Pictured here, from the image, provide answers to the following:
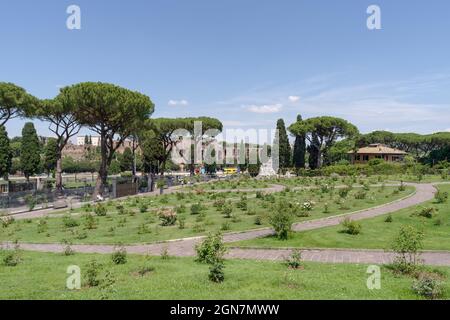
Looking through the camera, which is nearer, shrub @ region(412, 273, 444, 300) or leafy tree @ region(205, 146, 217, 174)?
shrub @ region(412, 273, 444, 300)

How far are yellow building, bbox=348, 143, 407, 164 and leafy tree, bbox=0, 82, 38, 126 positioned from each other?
60264mm

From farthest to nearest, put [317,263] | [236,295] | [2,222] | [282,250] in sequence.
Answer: [2,222]
[282,250]
[317,263]
[236,295]

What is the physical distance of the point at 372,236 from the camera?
13.8 meters

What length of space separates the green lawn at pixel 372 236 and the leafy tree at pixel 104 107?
2357 cm

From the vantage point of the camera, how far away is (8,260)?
10.7 meters

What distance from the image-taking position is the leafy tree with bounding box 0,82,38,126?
32688 mm

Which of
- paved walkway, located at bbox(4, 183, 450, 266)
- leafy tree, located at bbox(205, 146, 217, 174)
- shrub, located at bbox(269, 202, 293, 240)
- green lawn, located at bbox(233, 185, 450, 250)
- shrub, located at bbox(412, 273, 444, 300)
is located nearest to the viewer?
shrub, located at bbox(412, 273, 444, 300)

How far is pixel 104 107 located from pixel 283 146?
39.5 meters

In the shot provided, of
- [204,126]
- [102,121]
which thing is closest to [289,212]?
[102,121]

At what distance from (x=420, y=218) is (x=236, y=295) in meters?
12.1

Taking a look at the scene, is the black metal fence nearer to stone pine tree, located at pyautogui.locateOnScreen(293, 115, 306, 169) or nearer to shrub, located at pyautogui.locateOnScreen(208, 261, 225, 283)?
shrub, located at pyautogui.locateOnScreen(208, 261, 225, 283)

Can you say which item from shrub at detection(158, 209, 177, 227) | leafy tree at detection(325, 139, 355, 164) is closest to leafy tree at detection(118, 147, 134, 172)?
leafy tree at detection(325, 139, 355, 164)

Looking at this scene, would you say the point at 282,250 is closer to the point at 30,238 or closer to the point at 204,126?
the point at 30,238

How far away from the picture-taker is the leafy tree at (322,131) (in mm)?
65875
